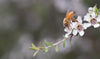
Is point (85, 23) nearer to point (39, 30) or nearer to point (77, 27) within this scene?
point (77, 27)

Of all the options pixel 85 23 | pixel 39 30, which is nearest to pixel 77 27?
pixel 85 23

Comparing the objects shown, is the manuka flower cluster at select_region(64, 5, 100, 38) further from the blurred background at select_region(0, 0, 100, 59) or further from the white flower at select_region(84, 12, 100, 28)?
the blurred background at select_region(0, 0, 100, 59)

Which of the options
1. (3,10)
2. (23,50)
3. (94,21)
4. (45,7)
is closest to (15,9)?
(3,10)

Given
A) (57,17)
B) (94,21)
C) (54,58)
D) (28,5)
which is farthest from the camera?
(28,5)

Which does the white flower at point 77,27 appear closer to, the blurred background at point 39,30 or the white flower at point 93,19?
the white flower at point 93,19

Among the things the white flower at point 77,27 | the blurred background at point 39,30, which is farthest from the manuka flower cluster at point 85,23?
the blurred background at point 39,30

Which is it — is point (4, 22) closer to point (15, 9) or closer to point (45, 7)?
point (15, 9)

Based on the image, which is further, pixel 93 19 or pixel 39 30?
pixel 39 30

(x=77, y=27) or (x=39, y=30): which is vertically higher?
(x=77, y=27)

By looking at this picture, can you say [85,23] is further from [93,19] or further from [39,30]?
[39,30]
